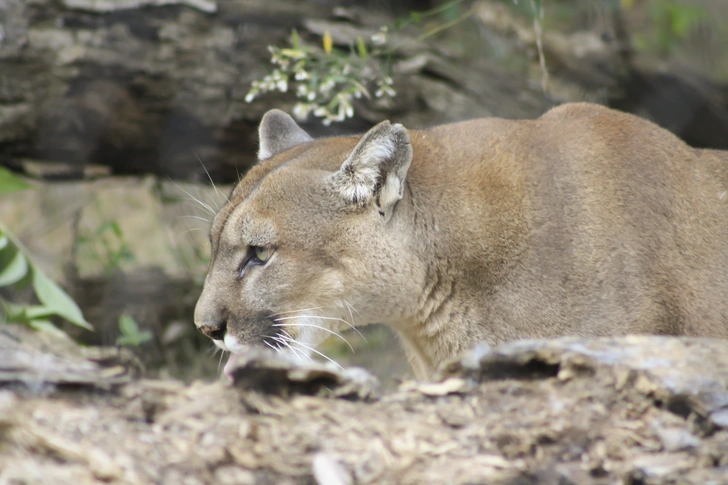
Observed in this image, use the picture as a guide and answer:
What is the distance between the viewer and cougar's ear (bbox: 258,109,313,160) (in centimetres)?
370

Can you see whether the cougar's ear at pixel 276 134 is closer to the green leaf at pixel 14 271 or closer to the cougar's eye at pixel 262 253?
the cougar's eye at pixel 262 253

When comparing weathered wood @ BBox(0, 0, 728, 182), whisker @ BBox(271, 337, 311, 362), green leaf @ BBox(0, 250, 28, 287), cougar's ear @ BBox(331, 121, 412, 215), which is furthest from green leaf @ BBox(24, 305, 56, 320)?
cougar's ear @ BBox(331, 121, 412, 215)

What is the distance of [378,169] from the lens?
2.97 meters

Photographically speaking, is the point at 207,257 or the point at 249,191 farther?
the point at 207,257

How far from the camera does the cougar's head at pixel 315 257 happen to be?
2.96 metres

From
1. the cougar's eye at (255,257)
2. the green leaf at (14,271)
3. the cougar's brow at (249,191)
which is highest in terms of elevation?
the cougar's brow at (249,191)

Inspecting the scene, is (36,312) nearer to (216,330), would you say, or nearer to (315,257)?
(216,330)

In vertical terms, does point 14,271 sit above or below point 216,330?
below

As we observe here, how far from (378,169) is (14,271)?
1973 mm

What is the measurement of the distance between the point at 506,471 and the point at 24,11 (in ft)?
12.4

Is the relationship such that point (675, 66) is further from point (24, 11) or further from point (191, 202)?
point (24, 11)

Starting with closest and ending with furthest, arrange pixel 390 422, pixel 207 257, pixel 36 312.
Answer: pixel 390 422 → pixel 36 312 → pixel 207 257

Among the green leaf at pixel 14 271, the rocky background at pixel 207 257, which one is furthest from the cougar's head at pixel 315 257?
the green leaf at pixel 14 271

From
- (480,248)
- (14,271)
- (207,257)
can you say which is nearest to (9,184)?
(14,271)
